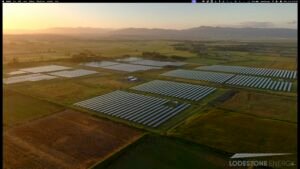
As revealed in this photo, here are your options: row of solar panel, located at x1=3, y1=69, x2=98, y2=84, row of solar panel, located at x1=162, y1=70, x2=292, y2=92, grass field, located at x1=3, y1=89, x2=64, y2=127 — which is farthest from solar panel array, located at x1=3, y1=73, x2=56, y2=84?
row of solar panel, located at x1=162, y1=70, x2=292, y2=92

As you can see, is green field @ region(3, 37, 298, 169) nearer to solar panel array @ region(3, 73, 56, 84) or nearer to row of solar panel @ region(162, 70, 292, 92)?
row of solar panel @ region(162, 70, 292, 92)

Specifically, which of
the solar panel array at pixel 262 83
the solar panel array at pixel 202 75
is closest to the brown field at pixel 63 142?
the solar panel array at pixel 262 83

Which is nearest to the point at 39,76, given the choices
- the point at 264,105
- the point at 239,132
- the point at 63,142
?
the point at 63,142

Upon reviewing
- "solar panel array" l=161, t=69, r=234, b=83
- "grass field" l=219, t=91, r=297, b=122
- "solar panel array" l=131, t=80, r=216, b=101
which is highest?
"solar panel array" l=161, t=69, r=234, b=83

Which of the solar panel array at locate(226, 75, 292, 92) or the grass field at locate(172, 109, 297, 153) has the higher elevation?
the solar panel array at locate(226, 75, 292, 92)

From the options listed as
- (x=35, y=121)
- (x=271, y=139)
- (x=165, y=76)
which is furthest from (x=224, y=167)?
(x=165, y=76)

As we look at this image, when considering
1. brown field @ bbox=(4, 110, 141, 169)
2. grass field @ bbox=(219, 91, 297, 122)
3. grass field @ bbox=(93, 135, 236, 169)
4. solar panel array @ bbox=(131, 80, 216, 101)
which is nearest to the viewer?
grass field @ bbox=(93, 135, 236, 169)
